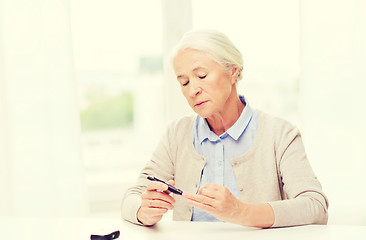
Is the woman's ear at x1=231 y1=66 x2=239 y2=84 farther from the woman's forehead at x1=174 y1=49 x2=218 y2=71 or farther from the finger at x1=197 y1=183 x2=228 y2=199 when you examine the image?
the finger at x1=197 y1=183 x2=228 y2=199

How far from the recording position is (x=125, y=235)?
4.55 ft

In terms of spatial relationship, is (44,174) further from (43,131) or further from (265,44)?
(265,44)

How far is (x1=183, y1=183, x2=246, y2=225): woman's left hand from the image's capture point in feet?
4.27

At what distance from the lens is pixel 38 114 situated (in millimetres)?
2607

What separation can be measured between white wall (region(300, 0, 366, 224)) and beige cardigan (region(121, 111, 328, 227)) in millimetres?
748

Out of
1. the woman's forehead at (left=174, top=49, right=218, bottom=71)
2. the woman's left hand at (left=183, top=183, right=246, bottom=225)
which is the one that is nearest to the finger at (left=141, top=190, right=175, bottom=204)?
the woman's left hand at (left=183, top=183, right=246, bottom=225)

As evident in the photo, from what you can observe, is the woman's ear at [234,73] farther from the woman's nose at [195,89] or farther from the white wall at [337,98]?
the white wall at [337,98]

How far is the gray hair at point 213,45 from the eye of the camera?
163 cm

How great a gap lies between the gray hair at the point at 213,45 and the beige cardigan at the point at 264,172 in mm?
269

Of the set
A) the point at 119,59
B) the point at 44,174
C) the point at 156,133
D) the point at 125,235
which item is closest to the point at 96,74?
the point at 119,59

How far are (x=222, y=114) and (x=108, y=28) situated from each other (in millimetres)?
1639

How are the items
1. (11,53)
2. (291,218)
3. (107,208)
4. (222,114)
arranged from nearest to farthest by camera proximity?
(291,218)
(222,114)
(11,53)
(107,208)

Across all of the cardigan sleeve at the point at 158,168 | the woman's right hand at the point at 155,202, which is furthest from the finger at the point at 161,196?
the cardigan sleeve at the point at 158,168

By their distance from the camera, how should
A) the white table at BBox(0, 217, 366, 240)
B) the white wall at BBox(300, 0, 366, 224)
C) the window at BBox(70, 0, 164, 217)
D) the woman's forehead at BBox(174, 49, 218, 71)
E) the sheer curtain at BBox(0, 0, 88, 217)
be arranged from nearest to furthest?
the white table at BBox(0, 217, 366, 240)
the woman's forehead at BBox(174, 49, 218, 71)
the white wall at BBox(300, 0, 366, 224)
the sheer curtain at BBox(0, 0, 88, 217)
the window at BBox(70, 0, 164, 217)
